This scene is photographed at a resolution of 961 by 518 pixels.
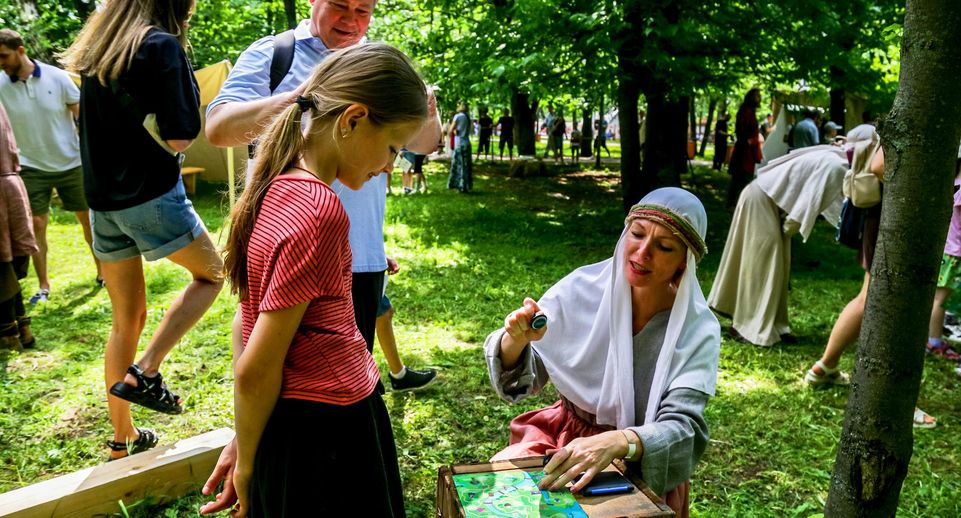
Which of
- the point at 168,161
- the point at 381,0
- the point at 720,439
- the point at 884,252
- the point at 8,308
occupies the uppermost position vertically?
the point at 381,0

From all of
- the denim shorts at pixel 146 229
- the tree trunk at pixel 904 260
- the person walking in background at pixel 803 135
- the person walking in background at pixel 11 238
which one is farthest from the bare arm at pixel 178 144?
the person walking in background at pixel 803 135

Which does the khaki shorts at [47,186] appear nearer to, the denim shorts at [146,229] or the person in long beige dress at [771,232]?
the denim shorts at [146,229]

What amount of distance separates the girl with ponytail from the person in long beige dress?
4.10 meters

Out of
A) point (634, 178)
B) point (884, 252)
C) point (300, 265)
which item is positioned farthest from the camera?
point (634, 178)

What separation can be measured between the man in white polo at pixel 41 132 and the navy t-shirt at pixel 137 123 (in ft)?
10.9

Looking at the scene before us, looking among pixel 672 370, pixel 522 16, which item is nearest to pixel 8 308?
pixel 672 370

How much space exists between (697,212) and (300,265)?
1258 millimetres

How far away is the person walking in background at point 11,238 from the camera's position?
4.24m

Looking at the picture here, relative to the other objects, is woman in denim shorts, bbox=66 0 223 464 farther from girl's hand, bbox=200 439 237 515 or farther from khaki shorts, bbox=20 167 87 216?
khaki shorts, bbox=20 167 87 216

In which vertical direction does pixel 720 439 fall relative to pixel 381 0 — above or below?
below

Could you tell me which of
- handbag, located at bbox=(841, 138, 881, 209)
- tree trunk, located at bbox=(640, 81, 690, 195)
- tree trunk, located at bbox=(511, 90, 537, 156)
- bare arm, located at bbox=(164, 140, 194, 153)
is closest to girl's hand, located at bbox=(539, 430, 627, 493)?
bare arm, located at bbox=(164, 140, 194, 153)

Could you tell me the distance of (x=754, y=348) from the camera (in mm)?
5160

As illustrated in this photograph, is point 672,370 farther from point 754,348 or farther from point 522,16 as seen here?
point 522,16

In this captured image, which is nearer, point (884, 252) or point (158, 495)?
point (884, 252)
